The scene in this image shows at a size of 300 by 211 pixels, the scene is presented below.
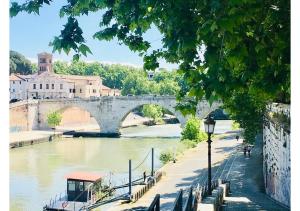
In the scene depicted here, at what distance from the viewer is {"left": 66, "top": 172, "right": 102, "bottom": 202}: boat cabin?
10.2 m

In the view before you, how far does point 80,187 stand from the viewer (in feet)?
33.9

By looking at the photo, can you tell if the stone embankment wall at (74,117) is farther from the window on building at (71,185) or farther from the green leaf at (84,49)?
the green leaf at (84,49)

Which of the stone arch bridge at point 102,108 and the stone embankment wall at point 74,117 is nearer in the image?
the stone arch bridge at point 102,108

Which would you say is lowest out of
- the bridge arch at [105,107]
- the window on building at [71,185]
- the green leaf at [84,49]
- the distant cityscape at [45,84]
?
the window on building at [71,185]

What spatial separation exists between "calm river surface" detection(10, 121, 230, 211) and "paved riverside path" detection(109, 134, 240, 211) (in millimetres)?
1267

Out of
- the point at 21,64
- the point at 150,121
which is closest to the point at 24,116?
the point at 21,64

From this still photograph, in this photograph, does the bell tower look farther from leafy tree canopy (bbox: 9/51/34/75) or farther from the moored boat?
the moored boat

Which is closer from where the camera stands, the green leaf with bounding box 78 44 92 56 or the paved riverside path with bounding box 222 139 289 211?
the green leaf with bounding box 78 44 92 56

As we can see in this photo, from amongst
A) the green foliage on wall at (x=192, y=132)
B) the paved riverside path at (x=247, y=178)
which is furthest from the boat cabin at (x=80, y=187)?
the green foliage on wall at (x=192, y=132)

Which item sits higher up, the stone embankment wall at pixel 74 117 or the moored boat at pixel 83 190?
the stone embankment wall at pixel 74 117

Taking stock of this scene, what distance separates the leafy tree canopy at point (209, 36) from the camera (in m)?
1.91

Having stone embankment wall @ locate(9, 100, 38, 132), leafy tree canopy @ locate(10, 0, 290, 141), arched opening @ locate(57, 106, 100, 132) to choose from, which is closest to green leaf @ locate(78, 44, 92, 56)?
leafy tree canopy @ locate(10, 0, 290, 141)
